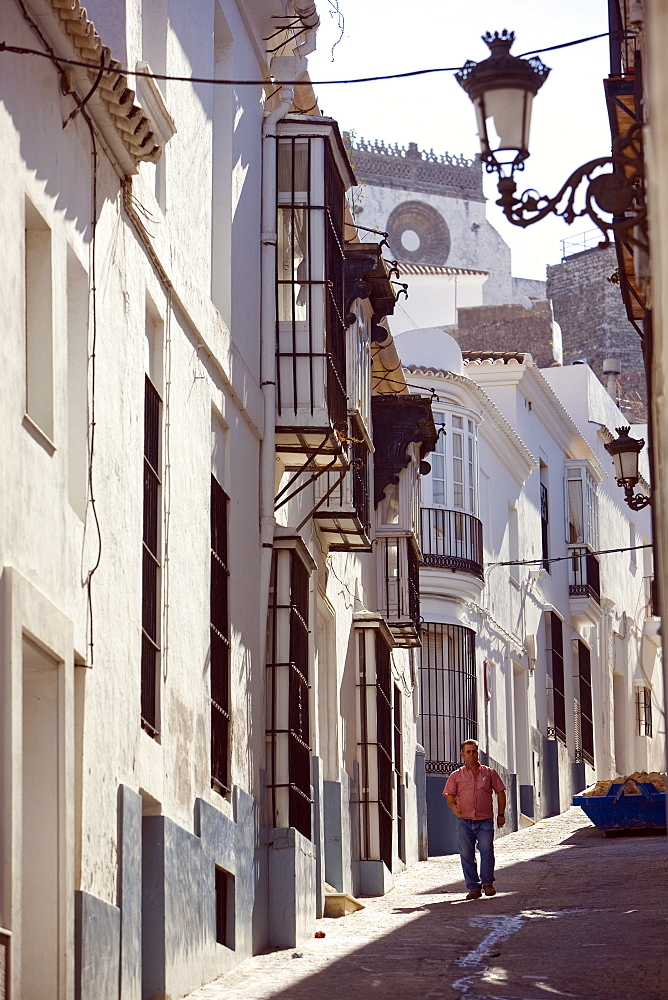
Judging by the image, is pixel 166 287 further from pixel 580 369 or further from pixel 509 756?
pixel 580 369

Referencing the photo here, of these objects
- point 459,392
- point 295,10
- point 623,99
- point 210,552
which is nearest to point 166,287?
point 210,552

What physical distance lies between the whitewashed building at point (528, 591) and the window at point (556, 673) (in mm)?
48

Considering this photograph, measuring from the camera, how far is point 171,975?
33.0 feet

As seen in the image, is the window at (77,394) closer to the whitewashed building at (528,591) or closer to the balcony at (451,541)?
the whitewashed building at (528,591)

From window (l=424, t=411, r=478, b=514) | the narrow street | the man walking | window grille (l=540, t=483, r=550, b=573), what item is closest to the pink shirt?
the man walking

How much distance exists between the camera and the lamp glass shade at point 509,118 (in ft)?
28.8

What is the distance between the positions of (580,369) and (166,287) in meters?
29.4

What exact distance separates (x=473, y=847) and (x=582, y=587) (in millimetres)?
19687

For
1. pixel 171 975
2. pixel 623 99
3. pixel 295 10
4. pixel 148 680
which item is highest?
pixel 295 10

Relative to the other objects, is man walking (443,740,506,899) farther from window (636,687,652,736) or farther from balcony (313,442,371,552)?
window (636,687,652,736)

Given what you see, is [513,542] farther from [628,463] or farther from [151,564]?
[151,564]

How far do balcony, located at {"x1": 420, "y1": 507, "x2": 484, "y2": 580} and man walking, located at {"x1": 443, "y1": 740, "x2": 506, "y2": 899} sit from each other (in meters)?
9.32

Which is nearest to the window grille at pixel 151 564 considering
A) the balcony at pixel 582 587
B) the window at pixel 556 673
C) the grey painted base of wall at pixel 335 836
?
the grey painted base of wall at pixel 335 836

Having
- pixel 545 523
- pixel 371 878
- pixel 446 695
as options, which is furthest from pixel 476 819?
pixel 545 523
